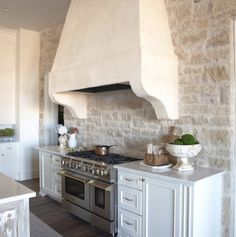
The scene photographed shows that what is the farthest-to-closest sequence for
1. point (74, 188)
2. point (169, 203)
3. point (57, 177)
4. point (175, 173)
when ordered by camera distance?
point (57, 177)
point (74, 188)
point (175, 173)
point (169, 203)

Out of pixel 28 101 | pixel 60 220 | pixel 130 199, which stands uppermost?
pixel 28 101

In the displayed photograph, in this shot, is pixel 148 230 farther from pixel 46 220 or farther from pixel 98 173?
pixel 46 220

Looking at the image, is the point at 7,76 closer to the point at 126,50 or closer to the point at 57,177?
the point at 57,177

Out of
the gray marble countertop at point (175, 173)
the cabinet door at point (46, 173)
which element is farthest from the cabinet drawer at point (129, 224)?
the cabinet door at point (46, 173)

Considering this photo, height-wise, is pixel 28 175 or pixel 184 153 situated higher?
pixel 184 153

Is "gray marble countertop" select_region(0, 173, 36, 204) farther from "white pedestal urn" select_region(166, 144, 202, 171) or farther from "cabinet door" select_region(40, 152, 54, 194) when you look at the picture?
"cabinet door" select_region(40, 152, 54, 194)

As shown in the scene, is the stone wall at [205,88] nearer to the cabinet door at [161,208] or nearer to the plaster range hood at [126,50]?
the plaster range hood at [126,50]

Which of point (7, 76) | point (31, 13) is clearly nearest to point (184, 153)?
point (31, 13)

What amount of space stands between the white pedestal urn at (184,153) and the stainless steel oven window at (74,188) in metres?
1.46

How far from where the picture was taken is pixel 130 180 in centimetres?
290

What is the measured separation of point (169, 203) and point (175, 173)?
0.99 ft

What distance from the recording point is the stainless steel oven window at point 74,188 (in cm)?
363

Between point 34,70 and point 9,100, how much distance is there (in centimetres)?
88

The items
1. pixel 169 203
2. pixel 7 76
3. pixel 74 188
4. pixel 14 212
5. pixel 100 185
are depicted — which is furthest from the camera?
pixel 7 76
